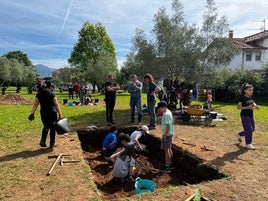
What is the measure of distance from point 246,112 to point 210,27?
1124cm

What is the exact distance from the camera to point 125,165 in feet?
20.8

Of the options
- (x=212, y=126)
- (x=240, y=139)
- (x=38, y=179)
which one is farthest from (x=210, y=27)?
(x=38, y=179)

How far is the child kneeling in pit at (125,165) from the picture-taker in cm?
629

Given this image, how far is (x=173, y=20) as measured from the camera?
16.0 metres

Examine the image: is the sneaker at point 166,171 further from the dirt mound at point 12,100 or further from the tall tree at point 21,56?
the tall tree at point 21,56

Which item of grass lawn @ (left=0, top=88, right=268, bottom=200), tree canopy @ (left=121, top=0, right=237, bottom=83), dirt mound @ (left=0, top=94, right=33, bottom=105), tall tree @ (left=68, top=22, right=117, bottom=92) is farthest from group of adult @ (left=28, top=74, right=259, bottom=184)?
tall tree @ (left=68, top=22, right=117, bottom=92)

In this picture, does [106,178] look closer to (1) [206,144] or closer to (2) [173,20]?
(1) [206,144]

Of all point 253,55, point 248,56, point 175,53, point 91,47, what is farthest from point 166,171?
point 91,47

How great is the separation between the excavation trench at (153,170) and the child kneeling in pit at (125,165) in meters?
0.21

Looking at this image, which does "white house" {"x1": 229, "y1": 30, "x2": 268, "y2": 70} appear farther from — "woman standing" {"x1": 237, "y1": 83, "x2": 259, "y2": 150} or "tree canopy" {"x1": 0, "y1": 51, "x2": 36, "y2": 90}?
"tree canopy" {"x1": 0, "y1": 51, "x2": 36, "y2": 90}

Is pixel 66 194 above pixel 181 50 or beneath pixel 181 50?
beneath

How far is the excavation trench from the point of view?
5.98m

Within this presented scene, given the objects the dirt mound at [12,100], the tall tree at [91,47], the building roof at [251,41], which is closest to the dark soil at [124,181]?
the dirt mound at [12,100]

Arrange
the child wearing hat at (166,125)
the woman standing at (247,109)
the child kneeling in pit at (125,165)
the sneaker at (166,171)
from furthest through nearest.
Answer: the woman standing at (247,109) < the sneaker at (166,171) < the child wearing hat at (166,125) < the child kneeling in pit at (125,165)
